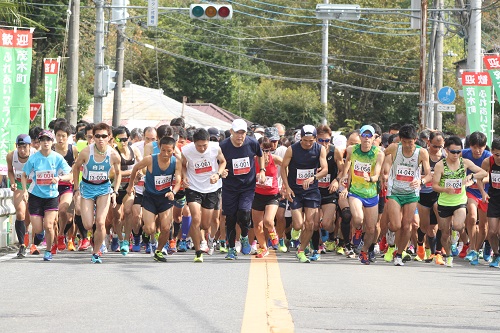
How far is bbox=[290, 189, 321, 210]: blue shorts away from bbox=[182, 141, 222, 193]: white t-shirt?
1.25 metres

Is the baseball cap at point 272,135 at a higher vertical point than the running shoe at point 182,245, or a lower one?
higher

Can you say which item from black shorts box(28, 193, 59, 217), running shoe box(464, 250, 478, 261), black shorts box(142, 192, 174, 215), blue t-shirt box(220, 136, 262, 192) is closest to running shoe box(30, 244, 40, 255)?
black shorts box(28, 193, 59, 217)

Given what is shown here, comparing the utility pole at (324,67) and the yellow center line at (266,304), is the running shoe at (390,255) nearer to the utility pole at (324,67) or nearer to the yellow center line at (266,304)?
the yellow center line at (266,304)

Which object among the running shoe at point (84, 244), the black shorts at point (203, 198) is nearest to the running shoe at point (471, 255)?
the black shorts at point (203, 198)

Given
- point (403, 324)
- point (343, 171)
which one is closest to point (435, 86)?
point (343, 171)

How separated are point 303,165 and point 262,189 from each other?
833mm

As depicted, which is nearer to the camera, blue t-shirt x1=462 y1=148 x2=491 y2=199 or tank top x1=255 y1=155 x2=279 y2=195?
tank top x1=255 y1=155 x2=279 y2=195

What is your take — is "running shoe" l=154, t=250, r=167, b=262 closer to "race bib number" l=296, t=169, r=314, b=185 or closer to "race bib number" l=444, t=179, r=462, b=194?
"race bib number" l=296, t=169, r=314, b=185

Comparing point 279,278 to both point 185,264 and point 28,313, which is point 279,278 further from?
point 28,313

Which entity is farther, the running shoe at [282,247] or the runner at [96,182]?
the running shoe at [282,247]

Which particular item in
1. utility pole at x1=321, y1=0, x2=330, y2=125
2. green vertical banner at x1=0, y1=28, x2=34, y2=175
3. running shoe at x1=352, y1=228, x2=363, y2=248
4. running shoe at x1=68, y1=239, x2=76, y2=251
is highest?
utility pole at x1=321, y1=0, x2=330, y2=125

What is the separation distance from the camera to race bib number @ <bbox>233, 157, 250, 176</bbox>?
15656 millimetres

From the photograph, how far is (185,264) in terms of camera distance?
14.9 m

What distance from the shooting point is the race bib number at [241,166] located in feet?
Answer: 51.4
